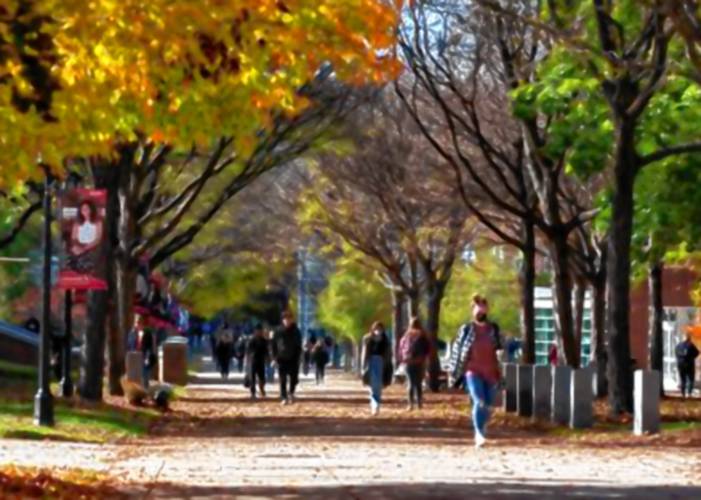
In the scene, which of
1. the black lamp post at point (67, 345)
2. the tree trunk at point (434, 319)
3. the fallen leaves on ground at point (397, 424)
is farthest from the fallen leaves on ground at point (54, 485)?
the tree trunk at point (434, 319)

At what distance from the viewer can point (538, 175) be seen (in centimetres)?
3822

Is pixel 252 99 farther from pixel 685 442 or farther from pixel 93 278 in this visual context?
pixel 93 278

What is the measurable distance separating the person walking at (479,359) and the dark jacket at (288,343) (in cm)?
1313

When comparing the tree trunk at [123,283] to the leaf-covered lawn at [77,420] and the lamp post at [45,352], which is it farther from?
the lamp post at [45,352]

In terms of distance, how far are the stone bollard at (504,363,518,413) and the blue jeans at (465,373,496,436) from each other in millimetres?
10350

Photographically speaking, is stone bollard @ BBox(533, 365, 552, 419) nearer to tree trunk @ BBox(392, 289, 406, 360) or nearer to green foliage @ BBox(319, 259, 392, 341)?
tree trunk @ BBox(392, 289, 406, 360)

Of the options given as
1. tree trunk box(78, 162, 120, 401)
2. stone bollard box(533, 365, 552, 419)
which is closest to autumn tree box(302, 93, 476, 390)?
tree trunk box(78, 162, 120, 401)

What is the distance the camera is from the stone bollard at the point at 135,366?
4074cm

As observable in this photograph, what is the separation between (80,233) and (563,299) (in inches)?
452

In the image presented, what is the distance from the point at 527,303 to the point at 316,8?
2770cm

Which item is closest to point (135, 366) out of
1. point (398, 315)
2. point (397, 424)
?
point (397, 424)

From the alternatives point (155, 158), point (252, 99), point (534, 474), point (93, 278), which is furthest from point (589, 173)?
point (252, 99)

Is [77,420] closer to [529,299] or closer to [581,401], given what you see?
[581,401]

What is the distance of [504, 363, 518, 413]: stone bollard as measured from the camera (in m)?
34.9
